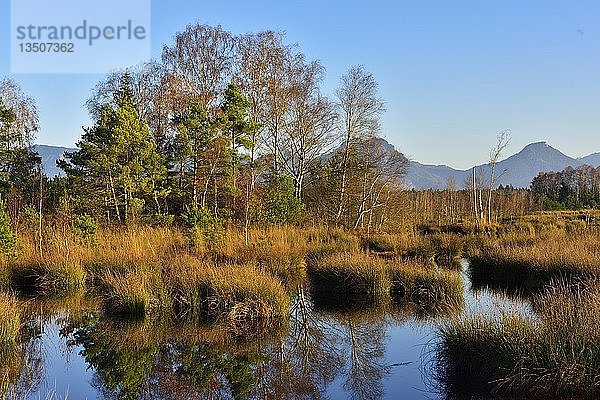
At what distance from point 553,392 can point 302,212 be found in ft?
61.9

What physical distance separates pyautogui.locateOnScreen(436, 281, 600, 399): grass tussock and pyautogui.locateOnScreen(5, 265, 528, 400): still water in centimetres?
41

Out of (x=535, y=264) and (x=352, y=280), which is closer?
(x=352, y=280)

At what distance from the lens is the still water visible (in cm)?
657

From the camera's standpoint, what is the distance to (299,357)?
783 centimetres

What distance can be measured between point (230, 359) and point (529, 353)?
379cm

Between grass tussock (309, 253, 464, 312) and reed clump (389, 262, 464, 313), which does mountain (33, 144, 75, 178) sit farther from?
reed clump (389, 262, 464, 313)

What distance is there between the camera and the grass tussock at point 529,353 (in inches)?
223

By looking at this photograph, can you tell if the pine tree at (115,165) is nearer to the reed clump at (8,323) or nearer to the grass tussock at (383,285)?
the grass tussock at (383,285)

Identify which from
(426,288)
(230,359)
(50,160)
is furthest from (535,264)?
(50,160)

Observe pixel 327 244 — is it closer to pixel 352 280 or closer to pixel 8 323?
pixel 352 280

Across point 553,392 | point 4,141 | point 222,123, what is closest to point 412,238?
point 222,123

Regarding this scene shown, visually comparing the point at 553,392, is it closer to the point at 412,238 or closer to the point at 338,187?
the point at 412,238

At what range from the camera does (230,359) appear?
7617 mm

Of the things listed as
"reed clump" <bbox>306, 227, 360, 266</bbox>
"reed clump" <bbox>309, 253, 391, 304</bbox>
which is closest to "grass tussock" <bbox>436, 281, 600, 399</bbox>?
"reed clump" <bbox>309, 253, 391, 304</bbox>
